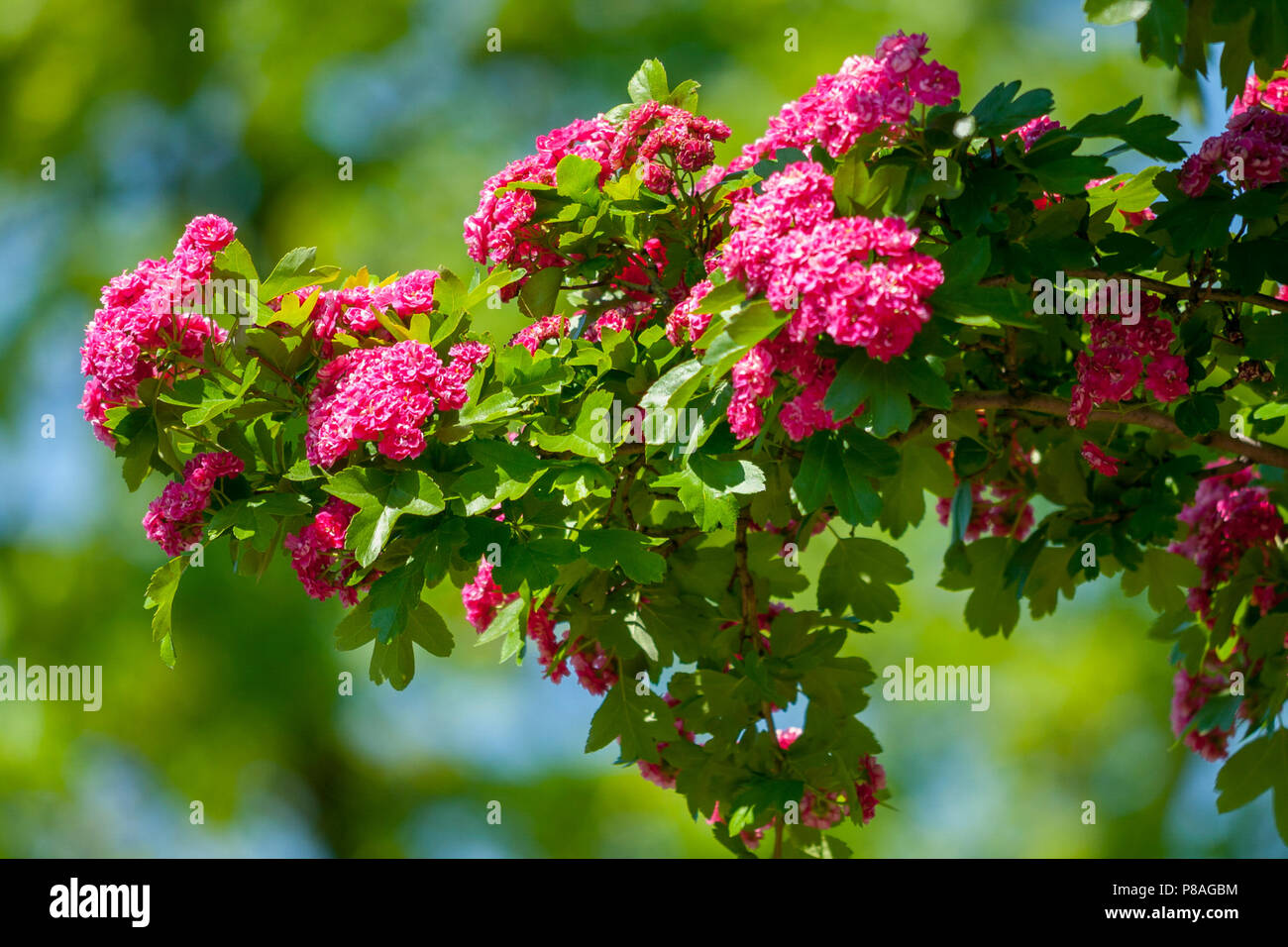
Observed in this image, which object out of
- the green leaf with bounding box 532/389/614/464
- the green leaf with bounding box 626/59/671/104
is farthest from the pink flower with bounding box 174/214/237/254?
the green leaf with bounding box 626/59/671/104

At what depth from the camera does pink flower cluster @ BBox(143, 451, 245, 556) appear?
8.48ft

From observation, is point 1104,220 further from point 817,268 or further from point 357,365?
point 357,365

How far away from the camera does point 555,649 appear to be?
319 centimetres

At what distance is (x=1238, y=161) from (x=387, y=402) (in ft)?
5.57

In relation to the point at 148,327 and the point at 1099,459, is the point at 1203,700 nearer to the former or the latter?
the point at 1099,459

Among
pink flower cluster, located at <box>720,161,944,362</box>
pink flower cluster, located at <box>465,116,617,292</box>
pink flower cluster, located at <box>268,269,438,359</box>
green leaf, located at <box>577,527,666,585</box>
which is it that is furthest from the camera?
pink flower cluster, located at <box>465,116,617,292</box>

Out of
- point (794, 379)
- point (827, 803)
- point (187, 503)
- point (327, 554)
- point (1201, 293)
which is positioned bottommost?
point (827, 803)

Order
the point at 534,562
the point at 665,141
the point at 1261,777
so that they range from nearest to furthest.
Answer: the point at 534,562 → the point at 665,141 → the point at 1261,777

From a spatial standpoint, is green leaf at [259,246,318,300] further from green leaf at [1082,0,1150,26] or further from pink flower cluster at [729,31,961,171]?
green leaf at [1082,0,1150,26]

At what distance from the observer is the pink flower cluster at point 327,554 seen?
2549 mm

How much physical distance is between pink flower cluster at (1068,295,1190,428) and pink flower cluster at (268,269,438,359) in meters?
1.37

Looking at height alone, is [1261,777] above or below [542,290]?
below

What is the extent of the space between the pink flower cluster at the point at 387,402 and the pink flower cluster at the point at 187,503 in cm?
21

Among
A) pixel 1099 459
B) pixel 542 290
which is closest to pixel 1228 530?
pixel 1099 459
